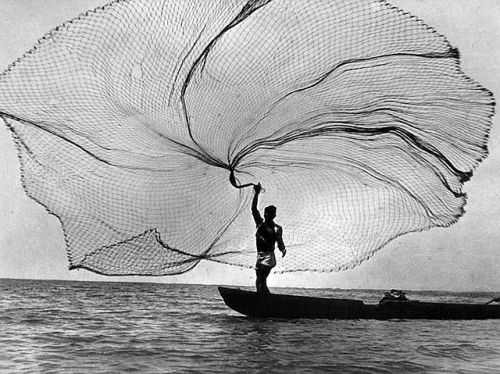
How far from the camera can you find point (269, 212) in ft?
40.2

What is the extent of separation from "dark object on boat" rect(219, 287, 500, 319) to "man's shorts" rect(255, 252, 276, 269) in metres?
0.75

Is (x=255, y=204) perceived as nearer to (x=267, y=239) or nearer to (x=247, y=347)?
(x=267, y=239)

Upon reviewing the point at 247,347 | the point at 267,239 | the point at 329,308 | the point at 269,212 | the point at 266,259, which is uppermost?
the point at 269,212

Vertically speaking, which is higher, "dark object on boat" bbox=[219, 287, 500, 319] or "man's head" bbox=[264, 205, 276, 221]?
"man's head" bbox=[264, 205, 276, 221]

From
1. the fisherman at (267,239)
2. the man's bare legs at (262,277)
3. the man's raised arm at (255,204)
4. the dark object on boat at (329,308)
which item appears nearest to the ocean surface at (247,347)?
the dark object on boat at (329,308)

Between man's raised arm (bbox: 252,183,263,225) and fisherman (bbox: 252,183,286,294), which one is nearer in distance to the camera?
man's raised arm (bbox: 252,183,263,225)

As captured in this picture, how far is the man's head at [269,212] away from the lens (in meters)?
12.2

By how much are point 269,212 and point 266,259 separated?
910 millimetres

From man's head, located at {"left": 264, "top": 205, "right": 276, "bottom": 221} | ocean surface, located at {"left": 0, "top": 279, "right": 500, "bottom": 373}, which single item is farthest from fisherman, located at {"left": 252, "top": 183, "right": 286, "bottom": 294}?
ocean surface, located at {"left": 0, "top": 279, "right": 500, "bottom": 373}

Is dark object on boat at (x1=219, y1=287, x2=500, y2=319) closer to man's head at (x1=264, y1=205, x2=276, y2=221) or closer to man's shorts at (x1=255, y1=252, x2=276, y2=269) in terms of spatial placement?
man's shorts at (x1=255, y1=252, x2=276, y2=269)

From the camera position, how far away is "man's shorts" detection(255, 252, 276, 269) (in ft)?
40.7

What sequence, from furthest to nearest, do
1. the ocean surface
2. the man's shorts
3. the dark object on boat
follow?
the dark object on boat
the man's shorts
the ocean surface

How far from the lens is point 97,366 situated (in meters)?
8.21

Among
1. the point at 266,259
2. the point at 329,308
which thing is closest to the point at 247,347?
the point at 266,259
